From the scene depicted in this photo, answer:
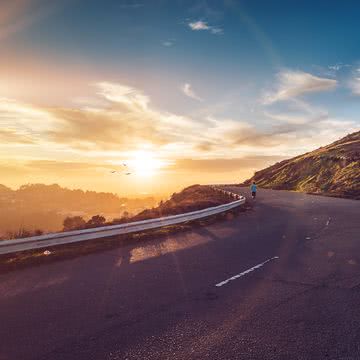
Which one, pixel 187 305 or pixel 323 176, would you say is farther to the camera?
pixel 323 176

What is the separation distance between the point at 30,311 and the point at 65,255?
432 centimetres

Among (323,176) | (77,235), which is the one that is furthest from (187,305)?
(323,176)

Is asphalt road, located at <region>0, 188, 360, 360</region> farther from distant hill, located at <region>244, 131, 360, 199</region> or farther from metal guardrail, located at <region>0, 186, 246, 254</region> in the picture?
distant hill, located at <region>244, 131, 360, 199</region>

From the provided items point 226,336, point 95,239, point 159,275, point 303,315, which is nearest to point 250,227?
point 95,239

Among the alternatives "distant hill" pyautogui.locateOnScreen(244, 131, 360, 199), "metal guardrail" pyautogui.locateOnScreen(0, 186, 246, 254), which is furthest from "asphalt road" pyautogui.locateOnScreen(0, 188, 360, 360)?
"distant hill" pyautogui.locateOnScreen(244, 131, 360, 199)

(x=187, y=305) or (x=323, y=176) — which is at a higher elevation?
(x=323, y=176)

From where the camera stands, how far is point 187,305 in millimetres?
6090

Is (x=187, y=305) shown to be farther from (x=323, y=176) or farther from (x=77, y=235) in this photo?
(x=323, y=176)

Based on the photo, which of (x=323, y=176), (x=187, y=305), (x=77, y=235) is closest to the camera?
(x=187, y=305)

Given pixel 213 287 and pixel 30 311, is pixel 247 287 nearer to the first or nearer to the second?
pixel 213 287

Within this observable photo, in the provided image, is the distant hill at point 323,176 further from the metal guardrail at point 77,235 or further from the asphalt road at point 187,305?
the asphalt road at point 187,305

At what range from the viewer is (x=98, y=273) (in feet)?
27.1

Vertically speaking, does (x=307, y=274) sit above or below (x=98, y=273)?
below

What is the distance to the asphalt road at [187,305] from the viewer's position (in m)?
4.59
